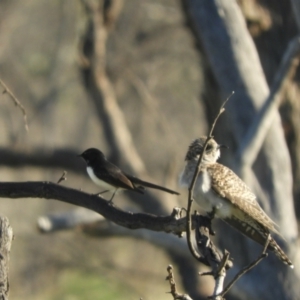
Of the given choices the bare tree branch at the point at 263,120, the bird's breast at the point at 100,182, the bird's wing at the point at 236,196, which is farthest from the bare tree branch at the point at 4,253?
the bare tree branch at the point at 263,120

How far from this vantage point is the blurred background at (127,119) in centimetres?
914

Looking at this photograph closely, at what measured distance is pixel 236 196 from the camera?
18.4 ft

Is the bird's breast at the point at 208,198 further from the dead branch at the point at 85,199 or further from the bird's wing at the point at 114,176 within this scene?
the dead branch at the point at 85,199

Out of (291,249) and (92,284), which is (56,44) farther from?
(291,249)

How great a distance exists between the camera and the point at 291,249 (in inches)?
324

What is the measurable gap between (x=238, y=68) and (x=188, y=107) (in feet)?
35.1

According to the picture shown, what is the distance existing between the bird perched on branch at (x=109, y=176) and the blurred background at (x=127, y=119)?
9.53 ft

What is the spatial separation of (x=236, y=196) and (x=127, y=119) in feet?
40.7

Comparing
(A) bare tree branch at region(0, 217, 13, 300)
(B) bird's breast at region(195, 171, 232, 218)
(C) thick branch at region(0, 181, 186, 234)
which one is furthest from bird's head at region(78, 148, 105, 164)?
(A) bare tree branch at region(0, 217, 13, 300)

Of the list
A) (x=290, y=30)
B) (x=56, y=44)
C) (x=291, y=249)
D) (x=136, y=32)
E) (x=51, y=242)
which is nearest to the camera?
(x=291, y=249)

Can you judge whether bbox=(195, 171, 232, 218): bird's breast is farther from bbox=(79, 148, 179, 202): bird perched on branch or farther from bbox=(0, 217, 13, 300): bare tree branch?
bbox=(0, 217, 13, 300): bare tree branch

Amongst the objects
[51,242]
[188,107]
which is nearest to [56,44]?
[188,107]

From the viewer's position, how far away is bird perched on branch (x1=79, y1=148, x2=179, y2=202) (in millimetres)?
5340

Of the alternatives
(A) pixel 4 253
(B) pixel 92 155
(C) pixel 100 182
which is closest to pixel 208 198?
(C) pixel 100 182
